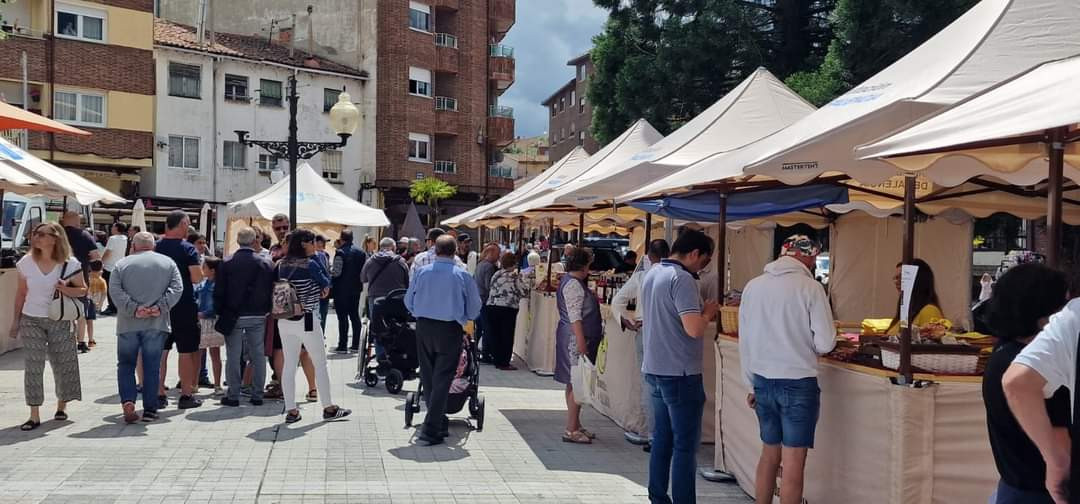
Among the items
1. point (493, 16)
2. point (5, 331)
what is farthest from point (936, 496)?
point (493, 16)

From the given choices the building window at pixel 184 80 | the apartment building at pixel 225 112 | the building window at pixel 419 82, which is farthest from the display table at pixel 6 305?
the building window at pixel 419 82

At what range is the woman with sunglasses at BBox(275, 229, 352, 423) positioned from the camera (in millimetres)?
9297

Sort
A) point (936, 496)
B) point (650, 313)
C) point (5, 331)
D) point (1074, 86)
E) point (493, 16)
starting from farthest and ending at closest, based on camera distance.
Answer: point (493, 16)
point (5, 331)
point (650, 313)
point (936, 496)
point (1074, 86)

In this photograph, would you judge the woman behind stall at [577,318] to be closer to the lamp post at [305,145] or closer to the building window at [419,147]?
the lamp post at [305,145]

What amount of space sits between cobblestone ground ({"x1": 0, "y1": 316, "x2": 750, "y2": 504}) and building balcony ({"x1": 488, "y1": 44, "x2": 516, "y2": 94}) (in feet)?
121

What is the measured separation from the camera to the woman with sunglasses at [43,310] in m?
8.89

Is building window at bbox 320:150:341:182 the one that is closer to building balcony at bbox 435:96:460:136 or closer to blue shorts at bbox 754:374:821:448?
building balcony at bbox 435:96:460:136

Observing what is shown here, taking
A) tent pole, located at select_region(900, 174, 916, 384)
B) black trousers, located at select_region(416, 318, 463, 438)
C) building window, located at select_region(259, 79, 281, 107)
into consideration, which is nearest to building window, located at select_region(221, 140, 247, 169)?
building window, located at select_region(259, 79, 281, 107)

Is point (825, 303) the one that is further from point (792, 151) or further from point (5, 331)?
point (5, 331)

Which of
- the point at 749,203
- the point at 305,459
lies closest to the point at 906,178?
the point at 749,203

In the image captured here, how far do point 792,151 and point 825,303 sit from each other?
37.8 inches

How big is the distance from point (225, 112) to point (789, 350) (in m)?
35.6

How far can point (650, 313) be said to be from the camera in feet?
21.5

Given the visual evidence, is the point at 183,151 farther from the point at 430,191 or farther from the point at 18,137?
the point at 430,191
